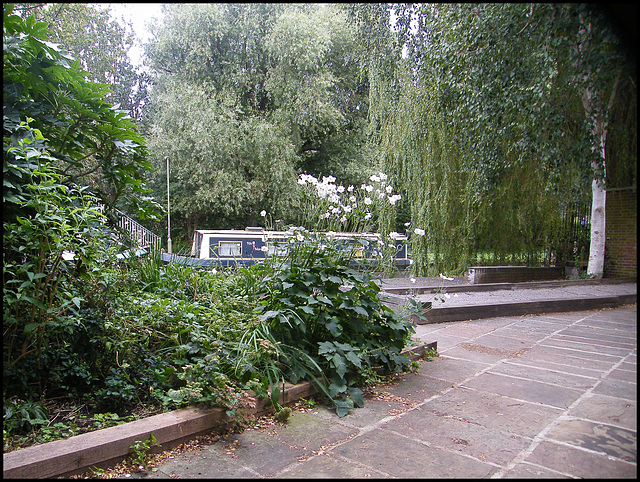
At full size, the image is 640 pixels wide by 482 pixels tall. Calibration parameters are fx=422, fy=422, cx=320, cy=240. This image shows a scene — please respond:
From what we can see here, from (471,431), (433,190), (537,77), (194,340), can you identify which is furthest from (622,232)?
(433,190)

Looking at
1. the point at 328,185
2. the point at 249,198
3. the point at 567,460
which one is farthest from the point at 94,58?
the point at 249,198

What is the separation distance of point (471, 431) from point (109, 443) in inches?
82.0

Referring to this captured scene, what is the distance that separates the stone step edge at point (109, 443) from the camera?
1.90 meters

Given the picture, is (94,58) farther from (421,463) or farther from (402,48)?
(402,48)

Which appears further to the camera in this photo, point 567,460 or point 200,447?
point 200,447

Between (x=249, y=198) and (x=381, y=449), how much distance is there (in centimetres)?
1507

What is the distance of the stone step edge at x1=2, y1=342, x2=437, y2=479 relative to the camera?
1.90 meters

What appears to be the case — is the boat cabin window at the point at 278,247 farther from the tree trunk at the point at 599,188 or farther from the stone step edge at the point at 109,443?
the tree trunk at the point at 599,188

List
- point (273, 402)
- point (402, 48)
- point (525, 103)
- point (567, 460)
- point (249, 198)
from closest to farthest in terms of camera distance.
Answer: point (567, 460), point (273, 402), point (525, 103), point (402, 48), point (249, 198)

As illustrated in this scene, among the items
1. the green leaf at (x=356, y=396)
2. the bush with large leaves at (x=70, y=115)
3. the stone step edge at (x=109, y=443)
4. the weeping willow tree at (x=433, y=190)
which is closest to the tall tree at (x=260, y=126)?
the weeping willow tree at (x=433, y=190)

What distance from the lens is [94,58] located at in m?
2.50

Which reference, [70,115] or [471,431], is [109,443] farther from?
[70,115]

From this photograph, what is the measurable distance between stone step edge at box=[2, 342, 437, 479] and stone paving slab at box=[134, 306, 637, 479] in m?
0.15

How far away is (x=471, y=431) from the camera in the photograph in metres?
2.64
